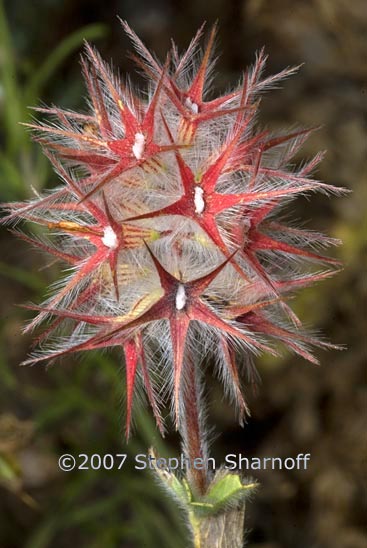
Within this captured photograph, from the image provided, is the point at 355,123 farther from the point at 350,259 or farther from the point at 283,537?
the point at 283,537

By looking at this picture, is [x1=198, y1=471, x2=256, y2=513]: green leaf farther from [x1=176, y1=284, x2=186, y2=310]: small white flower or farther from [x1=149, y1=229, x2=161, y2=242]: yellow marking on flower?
[x1=149, y1=229, x2=161, y2=242]: yellow marking on flower

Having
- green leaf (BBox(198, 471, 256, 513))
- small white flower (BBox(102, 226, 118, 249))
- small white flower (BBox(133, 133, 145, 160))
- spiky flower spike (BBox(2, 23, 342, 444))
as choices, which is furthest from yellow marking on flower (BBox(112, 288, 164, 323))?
green leaf (BBox(198, 471, 256, 513))

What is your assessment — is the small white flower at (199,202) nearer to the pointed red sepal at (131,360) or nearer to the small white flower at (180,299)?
the small white flower at (180,299)

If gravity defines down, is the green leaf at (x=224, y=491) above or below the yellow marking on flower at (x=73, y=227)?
below

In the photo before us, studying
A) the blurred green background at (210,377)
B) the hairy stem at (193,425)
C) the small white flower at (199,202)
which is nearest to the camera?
the small white flower at (199,202)

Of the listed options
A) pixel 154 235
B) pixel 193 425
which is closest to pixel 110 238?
pixel 154 235

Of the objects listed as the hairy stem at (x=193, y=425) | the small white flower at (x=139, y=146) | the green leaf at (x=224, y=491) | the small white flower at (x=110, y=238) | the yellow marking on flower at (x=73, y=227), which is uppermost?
the small white flower at (x=139, y=146)

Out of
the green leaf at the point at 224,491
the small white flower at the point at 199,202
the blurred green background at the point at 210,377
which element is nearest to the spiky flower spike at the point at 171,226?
the small white flower at the point at 199,202
